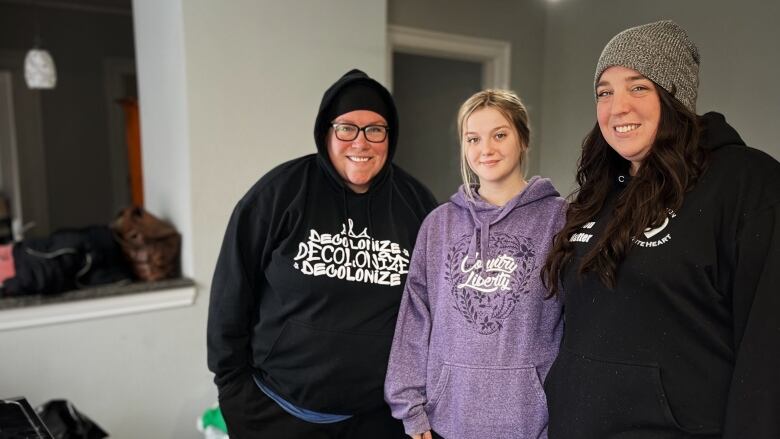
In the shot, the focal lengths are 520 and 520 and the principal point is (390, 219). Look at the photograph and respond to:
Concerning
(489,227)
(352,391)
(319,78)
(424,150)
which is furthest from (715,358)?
(424,150)

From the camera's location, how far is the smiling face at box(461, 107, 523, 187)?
3.92 feet

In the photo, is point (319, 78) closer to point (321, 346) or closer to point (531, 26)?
point (321, 346)

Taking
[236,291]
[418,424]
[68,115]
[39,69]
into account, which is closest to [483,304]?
[418,424]

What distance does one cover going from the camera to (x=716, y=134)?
3.10ft

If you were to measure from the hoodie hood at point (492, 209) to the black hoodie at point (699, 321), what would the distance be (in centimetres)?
26

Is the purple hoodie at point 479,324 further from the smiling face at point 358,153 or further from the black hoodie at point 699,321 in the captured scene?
the smiling face at point 358,153

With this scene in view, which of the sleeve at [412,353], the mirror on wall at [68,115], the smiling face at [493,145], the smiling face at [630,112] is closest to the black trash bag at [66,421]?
the sleeve at [412,353]

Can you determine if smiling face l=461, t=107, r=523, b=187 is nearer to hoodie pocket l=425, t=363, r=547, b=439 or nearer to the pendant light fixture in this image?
hoodie pocket l=425, t=363, r=547, b=439

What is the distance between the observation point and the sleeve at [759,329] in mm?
807

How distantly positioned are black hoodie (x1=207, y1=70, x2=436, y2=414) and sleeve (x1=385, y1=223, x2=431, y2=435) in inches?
2.5

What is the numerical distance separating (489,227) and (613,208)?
27 centimetres

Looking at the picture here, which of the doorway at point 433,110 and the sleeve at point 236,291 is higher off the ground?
the doorway at point 433,110

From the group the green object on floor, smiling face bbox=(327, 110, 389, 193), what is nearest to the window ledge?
the green object on floor

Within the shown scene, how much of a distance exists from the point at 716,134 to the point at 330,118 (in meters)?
0.91
